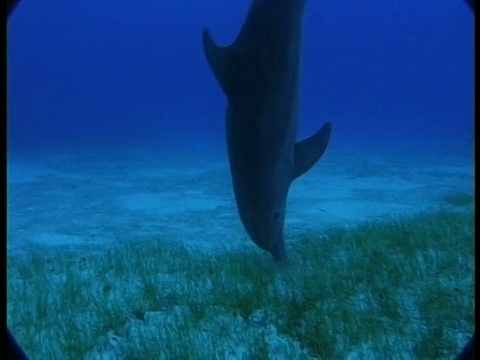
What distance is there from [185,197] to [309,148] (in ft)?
21.2

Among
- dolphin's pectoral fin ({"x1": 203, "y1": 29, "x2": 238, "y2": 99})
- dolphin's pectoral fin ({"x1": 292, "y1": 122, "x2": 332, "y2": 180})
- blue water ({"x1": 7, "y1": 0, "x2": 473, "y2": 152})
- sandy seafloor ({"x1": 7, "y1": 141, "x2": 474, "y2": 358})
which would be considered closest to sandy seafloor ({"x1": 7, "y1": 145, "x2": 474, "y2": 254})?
sandy seafloor ({"x1": 7, "y1": 141, "x2": 474, "y2": 358})

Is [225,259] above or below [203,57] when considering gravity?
below

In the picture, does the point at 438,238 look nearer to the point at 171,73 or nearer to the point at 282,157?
the point at 282,157

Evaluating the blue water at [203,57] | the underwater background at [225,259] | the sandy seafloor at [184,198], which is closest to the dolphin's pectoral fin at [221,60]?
the underwater background at [225,259]

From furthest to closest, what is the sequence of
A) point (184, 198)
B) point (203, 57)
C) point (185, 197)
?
point (203, 57) → point (185, 197) → point (184, 198)

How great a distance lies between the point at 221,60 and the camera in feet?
17.3

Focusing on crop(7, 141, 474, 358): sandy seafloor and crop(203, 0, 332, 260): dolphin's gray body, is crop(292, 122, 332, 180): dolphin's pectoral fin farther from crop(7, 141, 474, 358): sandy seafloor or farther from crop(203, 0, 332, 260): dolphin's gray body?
crop(7, 141, 474, 358): sandy seafloor

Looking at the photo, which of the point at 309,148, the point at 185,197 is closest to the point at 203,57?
the point at 185,197

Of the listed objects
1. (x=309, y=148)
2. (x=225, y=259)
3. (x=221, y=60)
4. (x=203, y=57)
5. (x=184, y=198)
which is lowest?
(x=225, y=259)

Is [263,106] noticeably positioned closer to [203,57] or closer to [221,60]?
[221,60]

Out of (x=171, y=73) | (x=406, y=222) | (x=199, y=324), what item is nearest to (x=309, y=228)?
(x=406, y=222)

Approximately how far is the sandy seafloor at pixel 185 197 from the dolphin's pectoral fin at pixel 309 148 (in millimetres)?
1632

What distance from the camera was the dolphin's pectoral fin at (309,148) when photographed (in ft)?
20.6

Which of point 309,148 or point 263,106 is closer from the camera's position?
point 263,106
